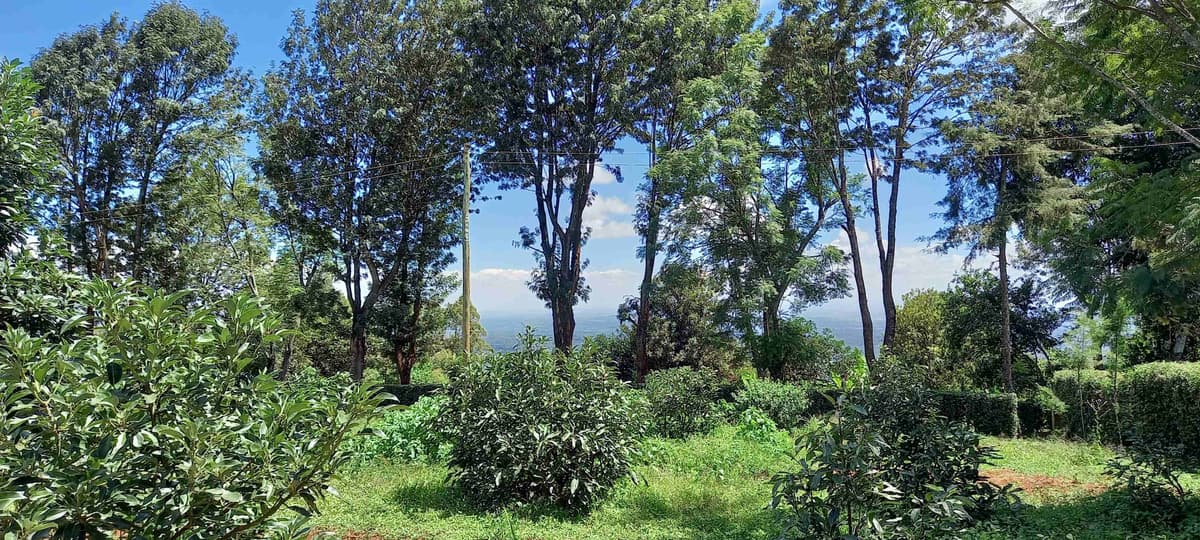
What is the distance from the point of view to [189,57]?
20.5 metres

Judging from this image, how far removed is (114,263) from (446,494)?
2054 cm

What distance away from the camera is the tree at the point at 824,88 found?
56.9 ft

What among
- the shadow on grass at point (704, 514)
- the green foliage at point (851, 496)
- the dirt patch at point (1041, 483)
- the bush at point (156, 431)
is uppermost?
the bush at point (156, 431)

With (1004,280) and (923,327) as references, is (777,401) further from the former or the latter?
(923,327)

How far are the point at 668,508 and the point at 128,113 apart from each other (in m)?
22.9

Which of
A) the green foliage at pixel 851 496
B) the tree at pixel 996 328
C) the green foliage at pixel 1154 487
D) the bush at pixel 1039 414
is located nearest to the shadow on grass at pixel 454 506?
the green foliage at pixel 851 496

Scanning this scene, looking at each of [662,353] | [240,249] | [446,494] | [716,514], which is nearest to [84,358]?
[446,494]

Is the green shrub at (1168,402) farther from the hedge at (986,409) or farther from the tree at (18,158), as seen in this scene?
the tree at (18,158)

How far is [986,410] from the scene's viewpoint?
44.2 feet

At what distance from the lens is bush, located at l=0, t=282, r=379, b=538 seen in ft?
4.91

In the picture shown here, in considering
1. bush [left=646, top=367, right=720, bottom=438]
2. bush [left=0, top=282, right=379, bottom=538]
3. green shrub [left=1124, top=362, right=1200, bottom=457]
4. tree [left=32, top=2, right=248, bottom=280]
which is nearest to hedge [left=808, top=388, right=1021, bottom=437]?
green shrub [left=1124, top=362, right=1200, bottom=457]

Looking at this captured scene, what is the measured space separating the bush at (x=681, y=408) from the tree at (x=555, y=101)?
6.19 m

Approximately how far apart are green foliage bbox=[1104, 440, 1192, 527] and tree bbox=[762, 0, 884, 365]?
12.5 metres

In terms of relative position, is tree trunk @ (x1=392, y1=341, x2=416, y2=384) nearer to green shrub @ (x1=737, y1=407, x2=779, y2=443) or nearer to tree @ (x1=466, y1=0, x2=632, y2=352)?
tree @ (x1=466, y1=0, x2=632, y2=352)
